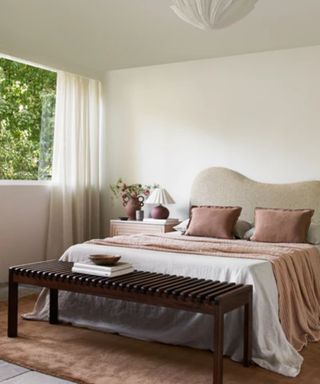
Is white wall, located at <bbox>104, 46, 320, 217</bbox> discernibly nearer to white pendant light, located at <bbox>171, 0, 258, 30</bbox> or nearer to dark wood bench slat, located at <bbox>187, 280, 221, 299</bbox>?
white pendant light, located at <bbox>171, 0, 258, 30</bbox>

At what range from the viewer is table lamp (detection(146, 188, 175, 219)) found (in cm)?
546

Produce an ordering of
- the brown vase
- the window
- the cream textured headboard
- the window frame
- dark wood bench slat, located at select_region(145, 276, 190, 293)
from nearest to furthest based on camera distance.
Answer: dark wood bench slat, located at select_region(145, 276, 190, 293), the cream textured headboard, the window frame, the window, the brown vase

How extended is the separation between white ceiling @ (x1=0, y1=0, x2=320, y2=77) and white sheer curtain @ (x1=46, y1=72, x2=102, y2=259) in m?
0.39

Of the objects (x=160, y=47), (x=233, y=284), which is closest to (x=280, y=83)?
(x=160, y=47)

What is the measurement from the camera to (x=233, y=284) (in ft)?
9.75

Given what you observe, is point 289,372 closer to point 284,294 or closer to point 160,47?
point 284,294

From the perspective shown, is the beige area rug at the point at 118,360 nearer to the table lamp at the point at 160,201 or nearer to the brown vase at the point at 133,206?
the table lamp at the point at 160,201

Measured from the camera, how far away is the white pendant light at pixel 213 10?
3.12m

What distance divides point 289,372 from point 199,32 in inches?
132

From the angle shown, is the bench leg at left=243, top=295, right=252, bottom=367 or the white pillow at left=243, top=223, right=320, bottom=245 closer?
the bench leg at left=243, top=295, right=252, bottom=367

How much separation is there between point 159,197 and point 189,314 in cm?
230

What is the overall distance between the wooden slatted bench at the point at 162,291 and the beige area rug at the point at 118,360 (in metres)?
0.17

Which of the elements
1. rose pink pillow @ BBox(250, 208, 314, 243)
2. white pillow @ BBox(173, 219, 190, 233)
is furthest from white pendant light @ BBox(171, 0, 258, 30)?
white pillow @ BBox(173, 219, 190, 233)

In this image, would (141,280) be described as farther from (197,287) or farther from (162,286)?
(197,287)
